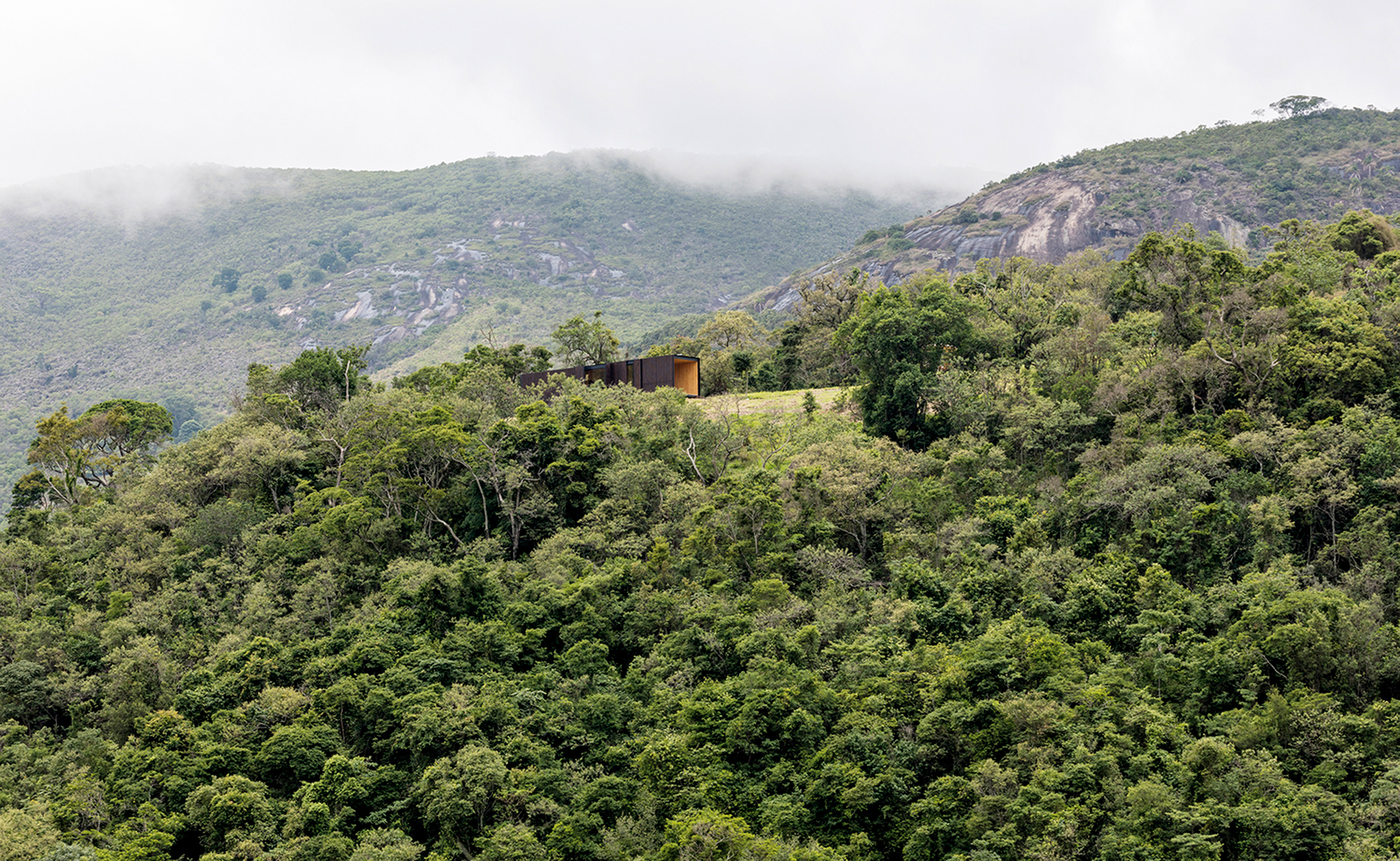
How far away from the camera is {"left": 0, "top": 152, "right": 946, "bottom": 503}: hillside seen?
115188mm

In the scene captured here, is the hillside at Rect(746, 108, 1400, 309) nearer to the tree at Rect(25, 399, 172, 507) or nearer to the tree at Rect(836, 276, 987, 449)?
the tree at Rect(836, 276, 987, 449)

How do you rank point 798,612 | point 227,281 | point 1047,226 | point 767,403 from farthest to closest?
point 227,281, point 1047,226, point 767,403, point 798,612

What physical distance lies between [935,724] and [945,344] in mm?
21053

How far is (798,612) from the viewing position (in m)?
30.4

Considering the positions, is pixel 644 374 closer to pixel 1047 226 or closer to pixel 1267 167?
pixel 1047 226

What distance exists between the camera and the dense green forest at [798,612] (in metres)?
23.9

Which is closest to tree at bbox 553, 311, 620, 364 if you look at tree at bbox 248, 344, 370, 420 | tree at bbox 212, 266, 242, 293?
tree at bbox 248, 344, 370, 420

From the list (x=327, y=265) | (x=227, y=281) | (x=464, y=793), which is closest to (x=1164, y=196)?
(x=464, y=793)

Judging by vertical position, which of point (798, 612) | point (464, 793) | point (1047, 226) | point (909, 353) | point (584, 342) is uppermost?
point (1047, 226)

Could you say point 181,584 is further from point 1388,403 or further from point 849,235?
point 849,235

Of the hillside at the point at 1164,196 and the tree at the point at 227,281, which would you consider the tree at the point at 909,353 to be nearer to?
the hillside at the point at 1164,196

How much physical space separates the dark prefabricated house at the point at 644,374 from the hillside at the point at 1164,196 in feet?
190

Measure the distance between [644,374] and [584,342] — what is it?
20.6ft

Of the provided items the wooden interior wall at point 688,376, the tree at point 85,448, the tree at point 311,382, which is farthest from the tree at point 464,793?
the tree at point 85,448
